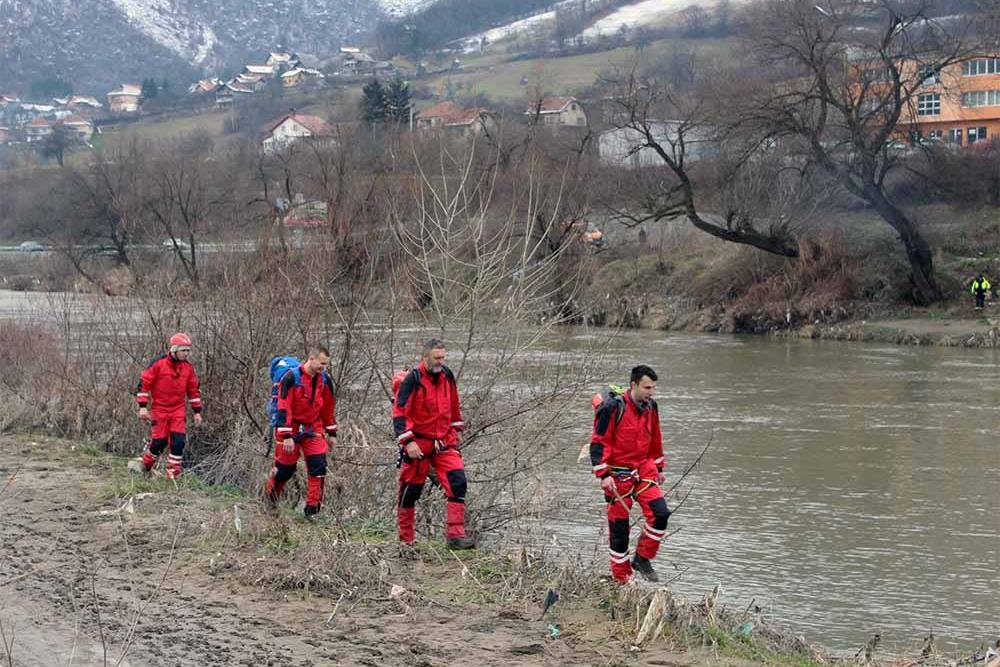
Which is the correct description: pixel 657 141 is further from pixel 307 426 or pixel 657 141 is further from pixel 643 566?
pixel 643 566

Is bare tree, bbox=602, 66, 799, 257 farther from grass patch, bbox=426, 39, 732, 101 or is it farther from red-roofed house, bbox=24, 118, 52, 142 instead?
red-roofed house, bbox=24, 118, 52, 142

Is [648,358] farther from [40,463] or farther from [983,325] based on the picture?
[40,463]

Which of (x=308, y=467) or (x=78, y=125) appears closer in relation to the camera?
(x=308, y=467)

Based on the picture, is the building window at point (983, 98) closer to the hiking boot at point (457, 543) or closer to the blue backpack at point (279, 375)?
the blue backpack at point (279, 375)

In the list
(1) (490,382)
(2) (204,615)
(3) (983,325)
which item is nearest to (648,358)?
(3) (983,325)

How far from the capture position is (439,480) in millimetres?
9562

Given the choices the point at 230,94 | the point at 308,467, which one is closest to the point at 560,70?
the point at 230,94

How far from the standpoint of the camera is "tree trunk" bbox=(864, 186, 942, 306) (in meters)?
37.9

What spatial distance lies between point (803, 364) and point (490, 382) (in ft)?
65.5

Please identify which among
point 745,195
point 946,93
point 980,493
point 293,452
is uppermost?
point 946,93

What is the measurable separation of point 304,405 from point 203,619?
2694 millimetres

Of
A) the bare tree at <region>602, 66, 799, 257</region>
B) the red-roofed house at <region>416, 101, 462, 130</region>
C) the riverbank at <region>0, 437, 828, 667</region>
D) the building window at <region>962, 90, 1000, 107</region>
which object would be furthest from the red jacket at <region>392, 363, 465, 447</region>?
the building window at <region>962, 90, 1000, 107</region>

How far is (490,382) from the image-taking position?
11.6 meters

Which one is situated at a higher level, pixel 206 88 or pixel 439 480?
pixel 206 88
